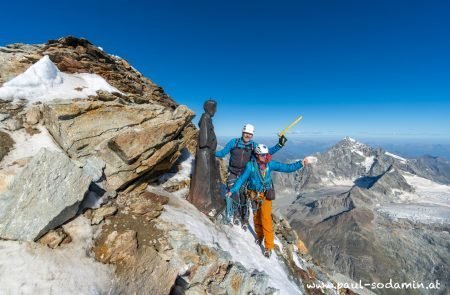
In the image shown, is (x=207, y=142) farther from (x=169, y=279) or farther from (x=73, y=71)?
(x=73, y=71)

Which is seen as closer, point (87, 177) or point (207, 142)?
point (87, 177)

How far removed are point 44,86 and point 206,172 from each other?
9737mm

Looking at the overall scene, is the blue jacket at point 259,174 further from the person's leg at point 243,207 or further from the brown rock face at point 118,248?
the brown rock face at point 118,248

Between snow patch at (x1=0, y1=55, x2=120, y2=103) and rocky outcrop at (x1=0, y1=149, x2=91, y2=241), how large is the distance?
6.60 m

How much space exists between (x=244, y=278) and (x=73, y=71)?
16374 mm

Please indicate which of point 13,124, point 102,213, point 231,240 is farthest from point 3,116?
point 231,240

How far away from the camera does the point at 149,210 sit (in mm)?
11305

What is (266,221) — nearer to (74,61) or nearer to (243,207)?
(243,207)

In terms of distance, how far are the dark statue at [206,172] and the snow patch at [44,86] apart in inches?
265

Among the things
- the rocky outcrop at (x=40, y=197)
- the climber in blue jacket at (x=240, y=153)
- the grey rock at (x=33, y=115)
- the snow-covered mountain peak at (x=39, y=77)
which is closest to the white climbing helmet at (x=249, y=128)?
the climber in blue jacket at (x=240, y=153)

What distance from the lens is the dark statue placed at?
47.7 ft

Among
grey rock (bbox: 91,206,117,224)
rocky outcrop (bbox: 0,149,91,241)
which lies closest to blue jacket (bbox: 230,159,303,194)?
grey rock (bbox: 91,206,117,224)

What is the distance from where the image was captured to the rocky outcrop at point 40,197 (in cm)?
752

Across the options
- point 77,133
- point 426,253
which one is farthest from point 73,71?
point 426,253
